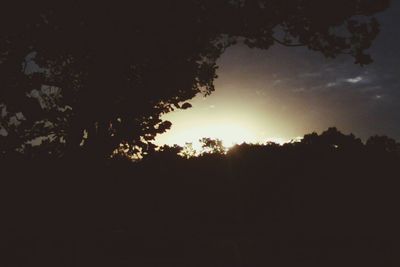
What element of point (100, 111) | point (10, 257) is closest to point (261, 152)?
point (100, 111)

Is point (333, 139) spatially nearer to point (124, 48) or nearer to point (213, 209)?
point (213, 209)

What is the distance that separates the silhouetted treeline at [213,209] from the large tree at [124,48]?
1405 millimetres

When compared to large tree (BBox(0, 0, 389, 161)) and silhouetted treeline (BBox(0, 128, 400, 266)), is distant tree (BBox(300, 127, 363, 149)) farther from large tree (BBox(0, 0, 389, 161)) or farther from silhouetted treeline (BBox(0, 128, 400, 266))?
large tree (BBox(0, 0, 389, 161))

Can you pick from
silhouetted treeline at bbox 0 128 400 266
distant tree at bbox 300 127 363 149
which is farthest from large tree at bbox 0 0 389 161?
distant tree at bbox 300 127 363 149

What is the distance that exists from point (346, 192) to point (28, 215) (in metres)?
12.9

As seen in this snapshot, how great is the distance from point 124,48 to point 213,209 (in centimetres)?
908

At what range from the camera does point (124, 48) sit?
12188mm

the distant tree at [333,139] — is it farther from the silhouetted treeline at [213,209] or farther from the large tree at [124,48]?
the large tree at [124,48]

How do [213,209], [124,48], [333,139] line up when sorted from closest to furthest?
[124,48]
[213,209]
[333,139]

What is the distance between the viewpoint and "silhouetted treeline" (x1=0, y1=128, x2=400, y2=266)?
1309cm

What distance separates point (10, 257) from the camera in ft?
41.2

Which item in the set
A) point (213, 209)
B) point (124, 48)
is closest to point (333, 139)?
point (213, 209)

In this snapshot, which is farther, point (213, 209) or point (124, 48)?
point (213, 209)

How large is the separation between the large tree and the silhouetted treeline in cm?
140
